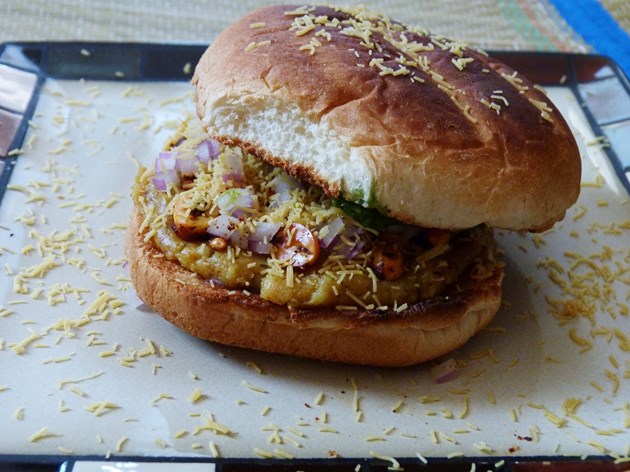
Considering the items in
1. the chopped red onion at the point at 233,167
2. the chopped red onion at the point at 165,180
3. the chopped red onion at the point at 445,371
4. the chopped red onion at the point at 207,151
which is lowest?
the chopped red onion at the point at 445,371

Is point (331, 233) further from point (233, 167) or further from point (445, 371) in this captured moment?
point (445, 371)

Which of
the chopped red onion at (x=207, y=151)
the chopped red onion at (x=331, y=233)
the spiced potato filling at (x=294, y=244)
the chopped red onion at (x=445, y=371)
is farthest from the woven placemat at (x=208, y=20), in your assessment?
the chopped red onion at (x=445, y=371)

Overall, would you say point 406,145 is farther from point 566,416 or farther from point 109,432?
point 109,432

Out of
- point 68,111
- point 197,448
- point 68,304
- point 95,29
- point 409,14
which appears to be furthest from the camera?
point 409,14

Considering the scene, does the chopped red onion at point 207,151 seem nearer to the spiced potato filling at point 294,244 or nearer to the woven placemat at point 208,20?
the spiced potato filling at point 294,244

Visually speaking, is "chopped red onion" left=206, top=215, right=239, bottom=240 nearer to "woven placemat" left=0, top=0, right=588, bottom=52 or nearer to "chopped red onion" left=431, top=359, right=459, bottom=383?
"chopped red onion" left=431, top=359, right=459, bottom=383

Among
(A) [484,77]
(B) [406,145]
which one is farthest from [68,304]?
(A) [484,77]

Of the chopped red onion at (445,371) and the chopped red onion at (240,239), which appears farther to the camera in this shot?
the chopped red onion at (445,371)

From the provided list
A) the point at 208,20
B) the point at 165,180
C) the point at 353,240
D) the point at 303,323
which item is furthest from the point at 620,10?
the point at 303,323
